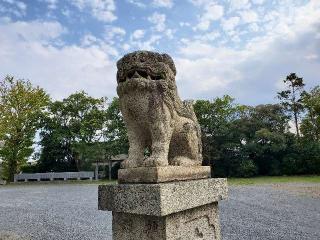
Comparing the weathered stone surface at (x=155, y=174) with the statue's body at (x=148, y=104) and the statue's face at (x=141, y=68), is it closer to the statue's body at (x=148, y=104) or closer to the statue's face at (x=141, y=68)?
the statue's body at (x=148, y=104)

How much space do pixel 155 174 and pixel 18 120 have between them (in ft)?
103

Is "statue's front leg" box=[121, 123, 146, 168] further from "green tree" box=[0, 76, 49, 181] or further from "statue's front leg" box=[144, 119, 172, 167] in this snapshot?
"green tree" box=[0, 76, 49, 181]

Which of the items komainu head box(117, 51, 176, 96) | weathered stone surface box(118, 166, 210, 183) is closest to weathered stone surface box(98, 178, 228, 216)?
weathered stone surface box(118, 166, 210, 183)

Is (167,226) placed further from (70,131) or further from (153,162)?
(70,131)

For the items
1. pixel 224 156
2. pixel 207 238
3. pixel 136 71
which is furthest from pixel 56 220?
pixel 224 156

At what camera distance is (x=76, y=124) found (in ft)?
114

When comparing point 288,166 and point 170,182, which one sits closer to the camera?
point 170,182

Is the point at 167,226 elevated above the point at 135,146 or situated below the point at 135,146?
below

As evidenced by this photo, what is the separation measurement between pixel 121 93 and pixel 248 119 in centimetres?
3245

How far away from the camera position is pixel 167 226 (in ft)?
9.34

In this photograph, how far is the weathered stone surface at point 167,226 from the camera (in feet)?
9.41

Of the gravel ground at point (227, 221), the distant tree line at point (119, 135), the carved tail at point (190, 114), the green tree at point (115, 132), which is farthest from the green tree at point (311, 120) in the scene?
the carved tail at point (190, 114)

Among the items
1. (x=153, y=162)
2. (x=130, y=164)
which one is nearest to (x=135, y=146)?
(x=130, y=164)

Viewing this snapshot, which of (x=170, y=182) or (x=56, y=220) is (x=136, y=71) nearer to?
(x=170, y=182)
